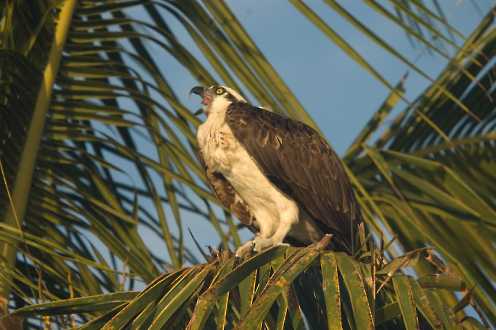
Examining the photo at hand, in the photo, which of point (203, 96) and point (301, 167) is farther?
point (203, 96)

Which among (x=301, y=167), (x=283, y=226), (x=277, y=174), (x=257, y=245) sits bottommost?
(x=257, y=245)

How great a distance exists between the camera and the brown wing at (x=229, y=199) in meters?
6.08

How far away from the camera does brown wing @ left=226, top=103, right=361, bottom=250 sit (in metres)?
5.82

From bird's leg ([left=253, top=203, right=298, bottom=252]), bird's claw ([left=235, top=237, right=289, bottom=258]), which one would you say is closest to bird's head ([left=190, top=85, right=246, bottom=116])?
bird's leg ([left=253, top=203, right=298, bottom=252])

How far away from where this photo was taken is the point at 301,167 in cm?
595

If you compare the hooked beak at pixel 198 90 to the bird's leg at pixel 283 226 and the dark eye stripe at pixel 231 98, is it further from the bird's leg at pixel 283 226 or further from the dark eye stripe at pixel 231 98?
the bird's leg at pixel 283 226

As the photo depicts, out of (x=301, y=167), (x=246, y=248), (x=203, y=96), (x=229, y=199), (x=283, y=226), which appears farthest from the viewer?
(x=203, y=96)

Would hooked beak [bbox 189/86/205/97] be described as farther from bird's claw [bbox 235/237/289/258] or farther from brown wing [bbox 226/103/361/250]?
bird's claw [bbox 235/237/289/258]

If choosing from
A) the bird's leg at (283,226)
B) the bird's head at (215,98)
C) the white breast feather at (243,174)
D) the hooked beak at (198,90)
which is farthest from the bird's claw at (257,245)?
the hooked beak at (198,90)

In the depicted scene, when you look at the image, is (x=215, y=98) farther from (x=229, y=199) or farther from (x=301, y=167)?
(x=301, y=167)

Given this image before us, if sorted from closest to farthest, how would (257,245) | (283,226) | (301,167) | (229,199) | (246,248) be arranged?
(246,248)
(257,245)
(283,226)
(301,167)
(229,199)

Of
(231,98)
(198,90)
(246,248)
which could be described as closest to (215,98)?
(231,98)

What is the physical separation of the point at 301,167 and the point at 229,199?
50cm

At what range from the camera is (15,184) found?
5230 millimetres
